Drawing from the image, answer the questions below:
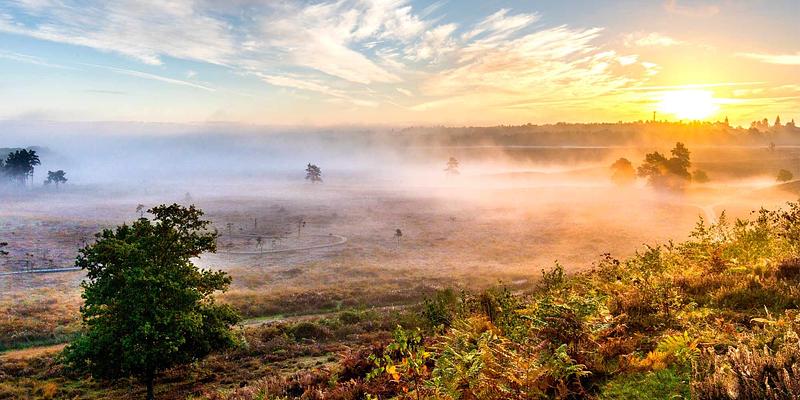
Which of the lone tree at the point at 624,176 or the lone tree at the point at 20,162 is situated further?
the lone tree at the point at 20,162

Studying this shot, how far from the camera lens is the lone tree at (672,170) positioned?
12419 centimetres

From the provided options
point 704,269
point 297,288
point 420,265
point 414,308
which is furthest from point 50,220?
point 704,269

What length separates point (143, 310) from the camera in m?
20.4

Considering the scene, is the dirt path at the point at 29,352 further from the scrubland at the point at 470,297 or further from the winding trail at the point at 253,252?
the winding trail at the point at 253,252

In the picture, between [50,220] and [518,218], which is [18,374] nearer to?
[50,220]

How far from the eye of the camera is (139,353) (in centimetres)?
1966

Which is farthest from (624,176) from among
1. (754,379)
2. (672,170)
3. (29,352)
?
(754,379)

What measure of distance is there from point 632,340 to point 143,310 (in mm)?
20677

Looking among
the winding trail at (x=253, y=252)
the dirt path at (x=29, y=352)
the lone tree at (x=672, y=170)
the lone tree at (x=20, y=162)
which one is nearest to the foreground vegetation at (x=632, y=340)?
the dirt path at (x=29, y=352)

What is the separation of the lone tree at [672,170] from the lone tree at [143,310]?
134m

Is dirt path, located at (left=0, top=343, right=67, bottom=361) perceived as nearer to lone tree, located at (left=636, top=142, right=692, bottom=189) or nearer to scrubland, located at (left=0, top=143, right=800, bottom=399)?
scrubland, located at (left=0, top=143, right=800, bottom=399)

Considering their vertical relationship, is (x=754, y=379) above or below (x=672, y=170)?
above

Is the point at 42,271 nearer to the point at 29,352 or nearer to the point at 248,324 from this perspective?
the point at 29,352

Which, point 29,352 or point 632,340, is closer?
point 632,340
